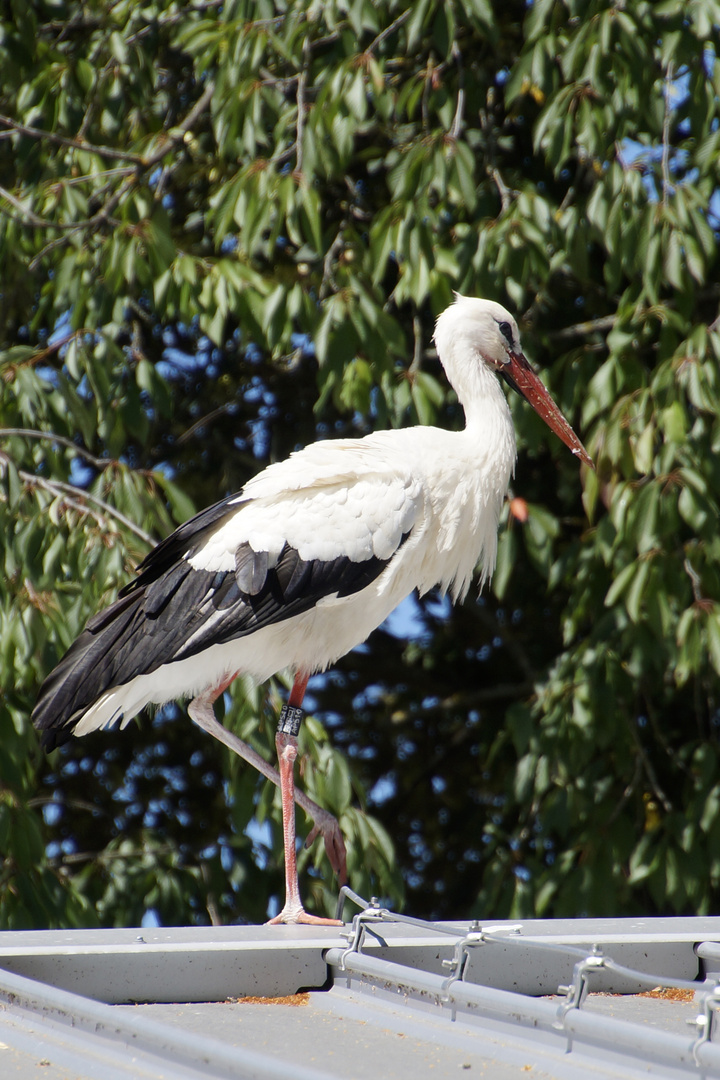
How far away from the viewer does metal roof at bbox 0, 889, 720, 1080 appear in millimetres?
1384

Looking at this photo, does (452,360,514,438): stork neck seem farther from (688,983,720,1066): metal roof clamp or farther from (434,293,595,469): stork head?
(688,983,720,1066): metal roof clamp

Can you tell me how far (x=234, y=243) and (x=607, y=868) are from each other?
2430 millimetres

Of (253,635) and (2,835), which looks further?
(2,835)

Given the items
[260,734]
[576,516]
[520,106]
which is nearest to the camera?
[260,734]

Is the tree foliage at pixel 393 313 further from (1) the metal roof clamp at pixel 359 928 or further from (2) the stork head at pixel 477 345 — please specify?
(1) the metal roof clamp at pixel 359 928

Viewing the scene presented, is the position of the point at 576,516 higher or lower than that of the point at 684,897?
higher

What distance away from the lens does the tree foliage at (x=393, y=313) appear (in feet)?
11.0

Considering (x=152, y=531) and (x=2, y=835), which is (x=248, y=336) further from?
(x=2, y=835)

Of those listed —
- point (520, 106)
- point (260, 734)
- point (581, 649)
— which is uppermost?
point (520, 106)

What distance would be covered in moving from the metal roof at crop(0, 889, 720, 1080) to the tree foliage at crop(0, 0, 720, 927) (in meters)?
1.19

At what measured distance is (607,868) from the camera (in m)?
3.82

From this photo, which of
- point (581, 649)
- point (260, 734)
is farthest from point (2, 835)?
point (581, 649)

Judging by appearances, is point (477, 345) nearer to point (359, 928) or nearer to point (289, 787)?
point (289, 787)

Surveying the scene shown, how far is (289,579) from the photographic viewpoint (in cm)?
300
